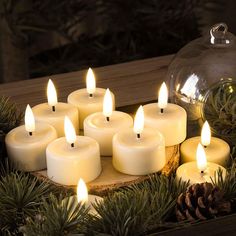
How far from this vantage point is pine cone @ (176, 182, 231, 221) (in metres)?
0.78

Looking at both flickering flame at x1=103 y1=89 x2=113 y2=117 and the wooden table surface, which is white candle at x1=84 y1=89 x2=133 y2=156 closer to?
flickering flame at x1=103 y1=89 x2=113 y2=117

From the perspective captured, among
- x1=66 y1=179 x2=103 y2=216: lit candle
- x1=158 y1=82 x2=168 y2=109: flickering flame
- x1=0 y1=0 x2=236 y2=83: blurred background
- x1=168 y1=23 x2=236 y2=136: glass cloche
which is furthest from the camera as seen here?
x1=0 y1=0 x2=236 y2=83: blurred background

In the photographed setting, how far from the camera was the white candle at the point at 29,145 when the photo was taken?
924 mm

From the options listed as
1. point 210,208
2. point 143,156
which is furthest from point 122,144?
point 210,208

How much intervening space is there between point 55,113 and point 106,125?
0.10 meters

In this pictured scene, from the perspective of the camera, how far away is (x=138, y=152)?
891 millimetres

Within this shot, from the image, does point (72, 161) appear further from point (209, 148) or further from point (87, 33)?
point (87, 33)

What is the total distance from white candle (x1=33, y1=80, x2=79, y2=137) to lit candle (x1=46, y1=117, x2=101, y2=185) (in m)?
0.10

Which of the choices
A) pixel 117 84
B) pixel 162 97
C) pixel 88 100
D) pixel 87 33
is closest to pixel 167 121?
pixel 162 97

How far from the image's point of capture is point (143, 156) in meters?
0.89

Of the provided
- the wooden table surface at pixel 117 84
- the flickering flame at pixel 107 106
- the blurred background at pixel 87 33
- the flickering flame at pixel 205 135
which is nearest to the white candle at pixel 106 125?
the flickering flame at pixel 107 106

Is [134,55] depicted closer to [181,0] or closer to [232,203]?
[181,0]

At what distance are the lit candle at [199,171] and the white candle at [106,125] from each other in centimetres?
12

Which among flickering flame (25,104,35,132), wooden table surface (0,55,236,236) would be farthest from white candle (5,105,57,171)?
wooden table surface (0,55,236,236)
